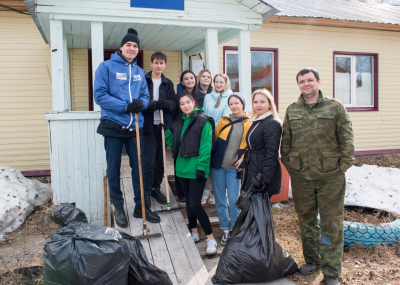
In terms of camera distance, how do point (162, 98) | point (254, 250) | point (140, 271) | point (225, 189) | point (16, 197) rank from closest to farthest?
point (140, 271), point (254, 250), point (225, 189), point (162, 98), point (16, 197)

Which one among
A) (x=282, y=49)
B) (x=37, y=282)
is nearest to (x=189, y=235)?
(x=37, y=282)

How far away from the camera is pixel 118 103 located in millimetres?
3215

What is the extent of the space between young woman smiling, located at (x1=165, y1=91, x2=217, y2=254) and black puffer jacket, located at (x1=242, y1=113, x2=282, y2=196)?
427 millimetres

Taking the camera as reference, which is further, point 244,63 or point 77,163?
point 244,63

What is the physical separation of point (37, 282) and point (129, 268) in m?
0.99

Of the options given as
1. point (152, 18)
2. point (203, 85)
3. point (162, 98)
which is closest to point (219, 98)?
point (203, 85)

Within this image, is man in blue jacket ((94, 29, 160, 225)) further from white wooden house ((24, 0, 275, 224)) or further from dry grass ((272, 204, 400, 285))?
dry grass ((272, 204, 400, 285))

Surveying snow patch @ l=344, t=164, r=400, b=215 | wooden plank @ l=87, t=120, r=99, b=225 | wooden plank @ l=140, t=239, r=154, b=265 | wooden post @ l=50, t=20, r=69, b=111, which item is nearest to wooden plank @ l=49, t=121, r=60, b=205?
wooden post @ l=50, t=20, r=69, b=111

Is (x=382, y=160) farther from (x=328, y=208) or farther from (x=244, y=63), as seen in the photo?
(x=328, y=208)

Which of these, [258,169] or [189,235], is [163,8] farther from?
[189,235]

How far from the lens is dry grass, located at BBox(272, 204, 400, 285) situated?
3096 mm

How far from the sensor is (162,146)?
3896 mm

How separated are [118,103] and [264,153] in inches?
62.6

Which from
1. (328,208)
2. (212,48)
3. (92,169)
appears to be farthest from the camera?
(212,48)
